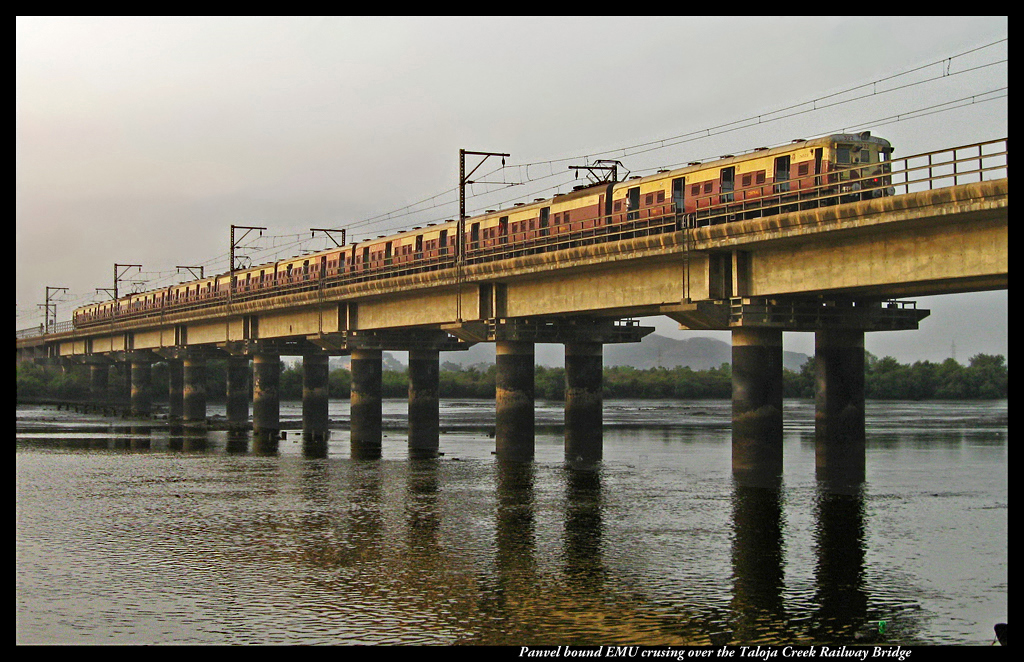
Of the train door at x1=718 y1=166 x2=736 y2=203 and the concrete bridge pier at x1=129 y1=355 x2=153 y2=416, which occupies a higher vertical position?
the train door at x1=718 y1=166 x2=736 y2=203

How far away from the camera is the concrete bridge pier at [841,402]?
43.9 m

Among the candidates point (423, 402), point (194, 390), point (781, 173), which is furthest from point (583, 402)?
point (194, 390)

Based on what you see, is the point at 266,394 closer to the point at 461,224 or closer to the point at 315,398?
the point at 315,398

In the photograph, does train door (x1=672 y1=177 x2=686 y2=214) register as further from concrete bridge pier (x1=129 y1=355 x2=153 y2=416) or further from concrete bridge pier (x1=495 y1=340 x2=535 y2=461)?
concrete bridge pier (x1=129 y1=355 x2=153 y2=416)

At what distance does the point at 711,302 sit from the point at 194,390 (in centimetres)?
6975

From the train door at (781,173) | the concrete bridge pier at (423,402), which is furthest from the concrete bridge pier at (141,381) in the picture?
the train door at (781,173)

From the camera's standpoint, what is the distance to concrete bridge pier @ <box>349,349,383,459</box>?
2744 inches

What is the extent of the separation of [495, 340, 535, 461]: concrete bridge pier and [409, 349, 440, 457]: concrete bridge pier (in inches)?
288

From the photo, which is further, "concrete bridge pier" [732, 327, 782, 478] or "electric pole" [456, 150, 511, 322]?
"electric pole" [456, 150, 511, 322]

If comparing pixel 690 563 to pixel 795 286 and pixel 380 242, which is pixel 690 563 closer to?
pixel 795 286

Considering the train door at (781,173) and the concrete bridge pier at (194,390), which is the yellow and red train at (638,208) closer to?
the train door at (781,173)

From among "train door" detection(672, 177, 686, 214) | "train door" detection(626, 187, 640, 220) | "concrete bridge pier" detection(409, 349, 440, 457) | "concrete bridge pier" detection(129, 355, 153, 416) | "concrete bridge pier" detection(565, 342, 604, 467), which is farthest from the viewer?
"concrete bridge pier" detection(129, 355, 153, 416)

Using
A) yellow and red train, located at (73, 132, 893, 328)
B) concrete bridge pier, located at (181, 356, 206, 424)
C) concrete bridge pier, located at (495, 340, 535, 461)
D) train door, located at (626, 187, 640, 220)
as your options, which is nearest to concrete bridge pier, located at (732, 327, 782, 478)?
yellow and red train, located at (73, 132, 893, 328)

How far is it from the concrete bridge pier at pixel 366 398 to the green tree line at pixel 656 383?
7717cm
